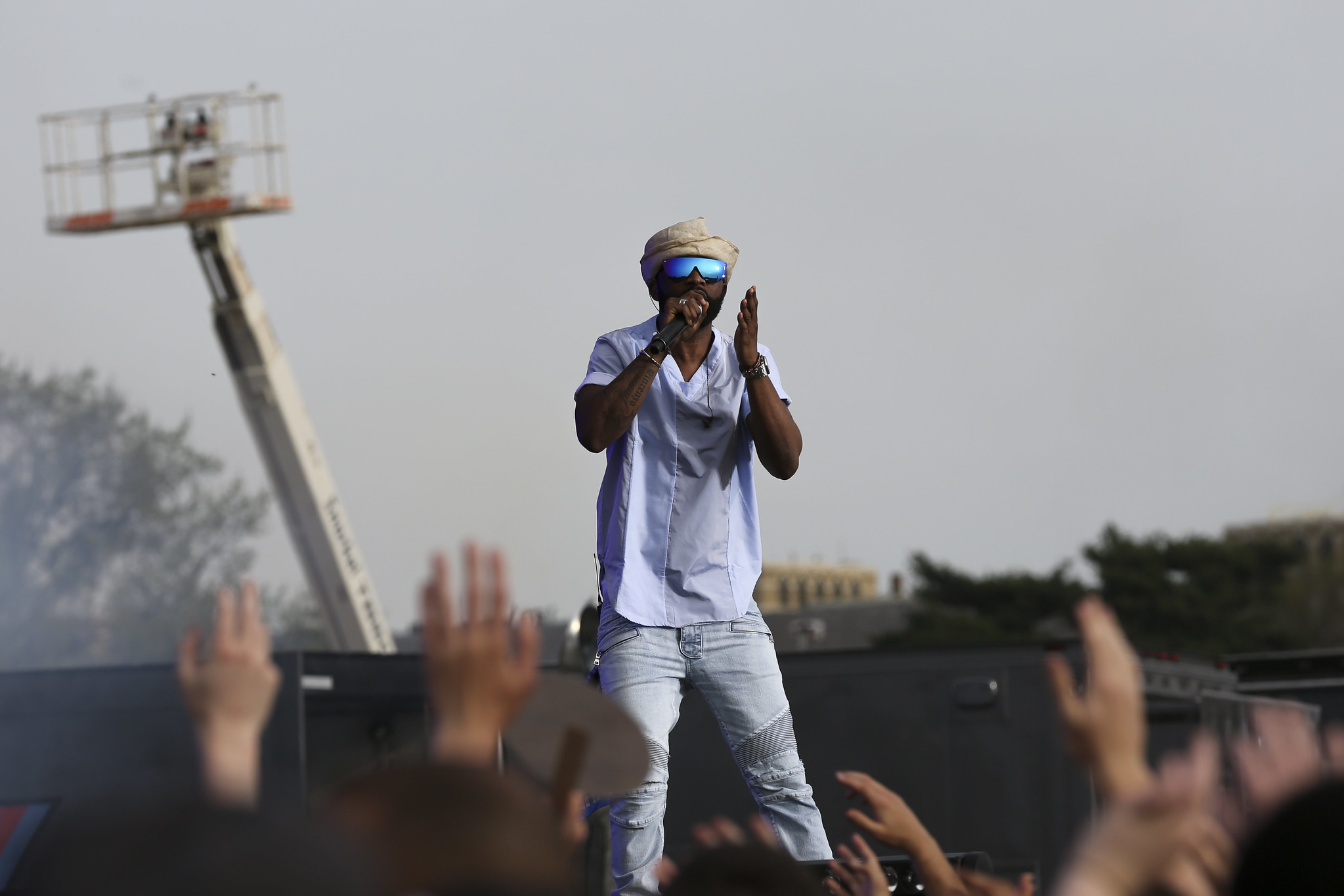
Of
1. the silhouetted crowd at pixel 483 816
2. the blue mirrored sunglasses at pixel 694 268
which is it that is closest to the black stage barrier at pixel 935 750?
the blue mirrored sunglasses at pixel 694 268

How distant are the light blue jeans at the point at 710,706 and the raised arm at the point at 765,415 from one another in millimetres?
385

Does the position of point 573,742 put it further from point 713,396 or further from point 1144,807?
point 713,396

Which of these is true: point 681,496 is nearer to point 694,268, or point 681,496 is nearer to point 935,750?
point 694,268

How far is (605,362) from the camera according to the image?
394cm

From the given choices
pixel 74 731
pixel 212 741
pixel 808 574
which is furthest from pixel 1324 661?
pixel 808 574

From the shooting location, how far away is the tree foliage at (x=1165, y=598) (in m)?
40.4

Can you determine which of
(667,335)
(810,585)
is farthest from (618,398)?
(810,585)

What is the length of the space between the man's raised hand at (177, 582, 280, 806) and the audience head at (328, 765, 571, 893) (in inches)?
4.5

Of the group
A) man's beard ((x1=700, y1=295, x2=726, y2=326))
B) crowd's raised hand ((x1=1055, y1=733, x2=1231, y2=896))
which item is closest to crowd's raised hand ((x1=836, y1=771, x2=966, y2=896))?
crowd's raised hand ((x1=1055, y1=733, x2=1231, y2=896))

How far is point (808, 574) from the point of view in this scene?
93750 millimetres

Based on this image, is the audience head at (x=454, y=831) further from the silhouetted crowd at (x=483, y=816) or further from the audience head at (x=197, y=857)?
the audience head at (x=197, y=857)

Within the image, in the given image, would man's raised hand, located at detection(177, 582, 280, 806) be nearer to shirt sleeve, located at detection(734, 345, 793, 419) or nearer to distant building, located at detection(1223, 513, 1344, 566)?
shirt sleeve, located at detection(734, 345, 793, 419)

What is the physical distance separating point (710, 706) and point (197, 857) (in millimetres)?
2599

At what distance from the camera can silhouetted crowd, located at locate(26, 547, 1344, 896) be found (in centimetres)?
122
